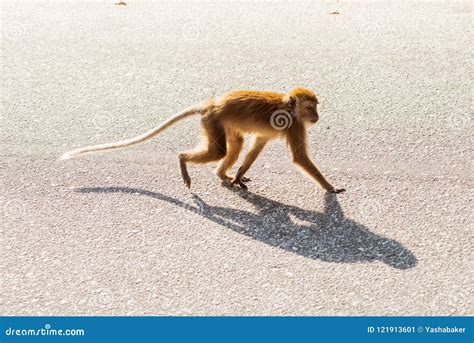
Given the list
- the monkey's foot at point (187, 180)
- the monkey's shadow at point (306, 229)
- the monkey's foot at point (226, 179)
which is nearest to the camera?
the monkey's shadow at point (306, 229)

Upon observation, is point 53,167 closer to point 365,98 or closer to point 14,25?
point 365,98

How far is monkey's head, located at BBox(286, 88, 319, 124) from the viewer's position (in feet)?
19.1

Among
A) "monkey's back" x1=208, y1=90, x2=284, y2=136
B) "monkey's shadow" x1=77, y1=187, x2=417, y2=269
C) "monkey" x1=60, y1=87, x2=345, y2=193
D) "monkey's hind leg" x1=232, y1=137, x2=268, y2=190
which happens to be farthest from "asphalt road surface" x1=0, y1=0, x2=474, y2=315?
"monkey's back" x1=208, y1=90, x2=284, y2=136

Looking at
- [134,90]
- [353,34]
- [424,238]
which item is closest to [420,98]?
[353,34]

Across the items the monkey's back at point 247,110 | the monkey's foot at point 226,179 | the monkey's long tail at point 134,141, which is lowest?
the monkey's foot at point 226,179

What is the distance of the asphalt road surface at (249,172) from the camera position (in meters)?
4.73

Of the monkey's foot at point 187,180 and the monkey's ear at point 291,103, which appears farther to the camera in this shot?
the monkey's foot at point 187,180

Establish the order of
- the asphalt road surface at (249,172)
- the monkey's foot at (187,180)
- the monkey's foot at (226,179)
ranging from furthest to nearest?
the monkey's foot at (226,179) < the monkey's foot at (187,180) < the asphalt road surface at (249,172)

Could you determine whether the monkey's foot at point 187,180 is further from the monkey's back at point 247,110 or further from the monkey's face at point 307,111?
the monkey's face at point 307,111

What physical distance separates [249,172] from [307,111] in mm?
830

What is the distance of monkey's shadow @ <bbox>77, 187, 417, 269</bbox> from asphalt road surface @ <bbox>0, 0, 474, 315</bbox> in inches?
0.6

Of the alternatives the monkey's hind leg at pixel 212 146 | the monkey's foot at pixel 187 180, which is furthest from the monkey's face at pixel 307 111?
the monkey's foot at pixel 187 180

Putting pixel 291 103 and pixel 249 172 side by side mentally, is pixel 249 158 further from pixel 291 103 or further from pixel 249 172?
pixel 291 103

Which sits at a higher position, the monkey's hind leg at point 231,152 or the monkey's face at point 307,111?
the monkey's face at point 307,111
